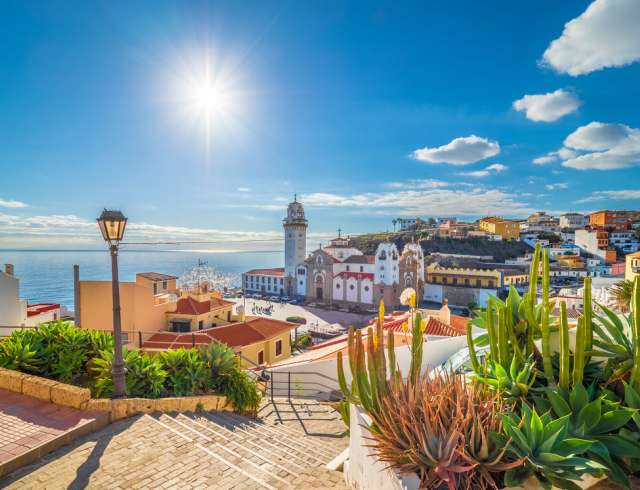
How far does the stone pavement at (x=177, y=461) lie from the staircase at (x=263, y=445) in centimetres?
1

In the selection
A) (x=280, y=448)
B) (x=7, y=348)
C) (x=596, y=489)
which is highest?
(x=7, y=348)

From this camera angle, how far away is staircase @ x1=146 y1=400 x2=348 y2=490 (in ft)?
12.3

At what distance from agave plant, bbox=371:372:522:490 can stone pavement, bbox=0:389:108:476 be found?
12.2 feet

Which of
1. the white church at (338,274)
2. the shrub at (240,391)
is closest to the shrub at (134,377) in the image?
the shrub at (240,391)

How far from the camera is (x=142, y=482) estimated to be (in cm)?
348

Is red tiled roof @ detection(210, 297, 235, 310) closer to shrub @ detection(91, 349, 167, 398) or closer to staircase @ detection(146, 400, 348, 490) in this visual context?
staircase @ detection(146, 400, 348, 490)

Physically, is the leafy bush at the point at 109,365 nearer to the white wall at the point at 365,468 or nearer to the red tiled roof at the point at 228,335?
the white wall at the point at 365,468

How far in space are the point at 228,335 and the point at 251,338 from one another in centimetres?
99

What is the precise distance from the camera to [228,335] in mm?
15180

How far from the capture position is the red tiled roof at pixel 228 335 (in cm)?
1241

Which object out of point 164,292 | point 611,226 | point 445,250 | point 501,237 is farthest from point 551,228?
point 164,292

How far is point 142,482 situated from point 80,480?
60 cm

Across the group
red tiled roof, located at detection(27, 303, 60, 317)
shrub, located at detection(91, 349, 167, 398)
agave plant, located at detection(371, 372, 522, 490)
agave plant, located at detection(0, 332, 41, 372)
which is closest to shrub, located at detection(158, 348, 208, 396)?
shrub, located at detection(91, 349, 167, 398)

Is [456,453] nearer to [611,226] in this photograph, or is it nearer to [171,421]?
[171,421]
